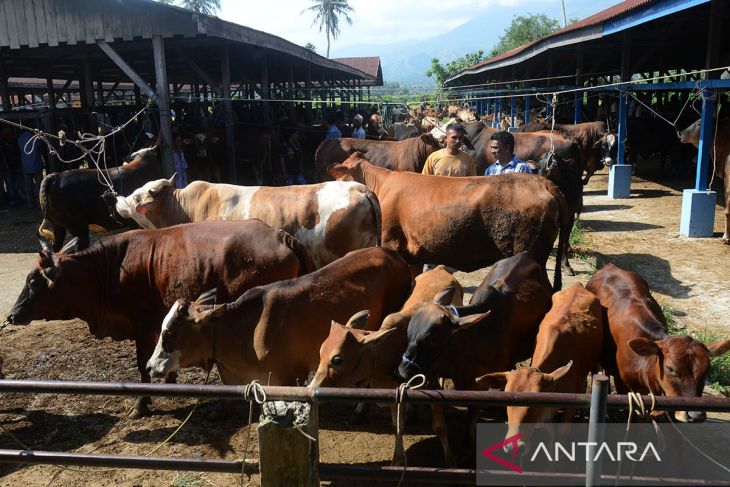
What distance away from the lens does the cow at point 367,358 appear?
13.0ft

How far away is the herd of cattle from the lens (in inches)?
159

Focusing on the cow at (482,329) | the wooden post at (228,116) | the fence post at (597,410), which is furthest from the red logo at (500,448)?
the wooden post at (228,116)

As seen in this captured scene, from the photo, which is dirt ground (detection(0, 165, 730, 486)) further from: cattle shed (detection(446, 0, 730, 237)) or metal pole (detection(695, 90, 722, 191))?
cattle shed (detection(446, 0, 730, 237))

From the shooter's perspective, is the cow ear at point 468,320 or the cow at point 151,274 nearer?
the cow ear at point 468,320

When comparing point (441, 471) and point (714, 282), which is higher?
point (441, 471)

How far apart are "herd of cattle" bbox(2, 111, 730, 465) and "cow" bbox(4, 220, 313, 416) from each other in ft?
0.04

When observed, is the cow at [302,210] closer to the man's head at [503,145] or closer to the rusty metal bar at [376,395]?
the man's head at [503,145]

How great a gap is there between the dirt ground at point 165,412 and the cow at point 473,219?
165 centimetres

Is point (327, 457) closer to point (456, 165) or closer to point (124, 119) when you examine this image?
point (456, 165)

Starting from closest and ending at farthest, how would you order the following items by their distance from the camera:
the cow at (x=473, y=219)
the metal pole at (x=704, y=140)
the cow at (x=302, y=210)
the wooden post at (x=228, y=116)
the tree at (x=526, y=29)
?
the cow at (x=473, y=219) < the cow at (x=302, y=210) < the metal pole at (x=704, y=140) < the wooden post at (x=228, y=116) < the tree at (x=526, y=29)

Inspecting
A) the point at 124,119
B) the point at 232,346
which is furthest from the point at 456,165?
the point at 124,119

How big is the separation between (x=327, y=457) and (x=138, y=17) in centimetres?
897

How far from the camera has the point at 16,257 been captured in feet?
35.0

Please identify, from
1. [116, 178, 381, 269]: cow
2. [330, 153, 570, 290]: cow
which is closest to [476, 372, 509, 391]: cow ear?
[330, 153, 570, 290]: cow
